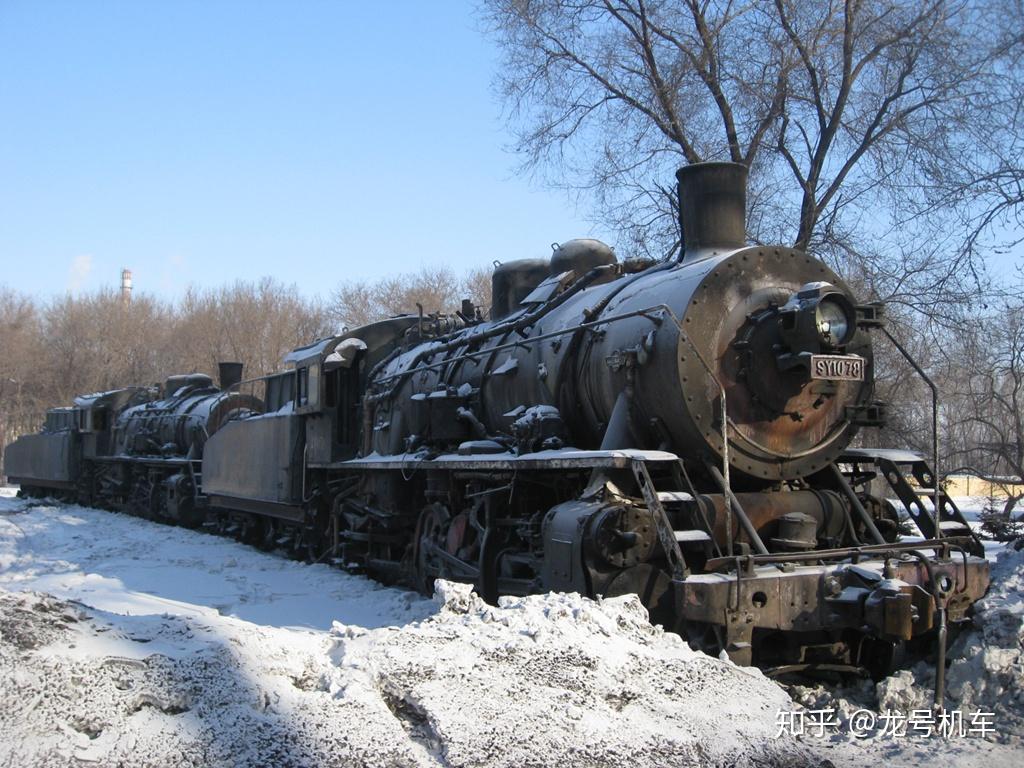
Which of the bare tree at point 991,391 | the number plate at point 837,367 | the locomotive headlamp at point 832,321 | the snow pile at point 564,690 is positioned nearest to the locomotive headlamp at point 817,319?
the locomotive headlamp at point 832,321

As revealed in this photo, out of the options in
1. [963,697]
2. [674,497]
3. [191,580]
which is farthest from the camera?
[191,580]

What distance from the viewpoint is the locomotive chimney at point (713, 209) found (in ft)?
24.5

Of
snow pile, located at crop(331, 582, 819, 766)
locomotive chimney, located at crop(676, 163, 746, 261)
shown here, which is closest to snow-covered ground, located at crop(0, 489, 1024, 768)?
snow pile, located at crop(331, 582, 819, 766)

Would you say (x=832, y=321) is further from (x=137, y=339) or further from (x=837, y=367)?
(x=137, y=339)

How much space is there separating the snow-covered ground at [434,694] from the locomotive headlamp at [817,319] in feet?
6.60

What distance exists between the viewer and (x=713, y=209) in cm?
752

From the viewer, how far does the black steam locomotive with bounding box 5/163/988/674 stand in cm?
574

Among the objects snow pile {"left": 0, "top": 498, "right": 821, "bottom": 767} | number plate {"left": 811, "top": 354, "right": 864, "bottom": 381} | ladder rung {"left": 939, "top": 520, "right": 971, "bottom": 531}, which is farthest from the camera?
ladder rung {"left": 939, "top": 520, "right": 971, "bottom": 531}

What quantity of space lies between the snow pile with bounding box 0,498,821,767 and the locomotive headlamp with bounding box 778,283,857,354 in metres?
2.23

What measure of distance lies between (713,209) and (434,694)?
470 centimetres

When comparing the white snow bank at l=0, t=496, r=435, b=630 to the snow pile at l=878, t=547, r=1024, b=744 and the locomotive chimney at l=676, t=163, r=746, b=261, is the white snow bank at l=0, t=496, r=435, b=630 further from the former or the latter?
the snow pile at l=878, t=547, r=1024, b=744

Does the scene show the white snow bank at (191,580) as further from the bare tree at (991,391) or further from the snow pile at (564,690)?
the bare tree at (991,391)

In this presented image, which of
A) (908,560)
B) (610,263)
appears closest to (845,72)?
(610,263)

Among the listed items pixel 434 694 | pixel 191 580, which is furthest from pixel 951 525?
pixel 191 580
